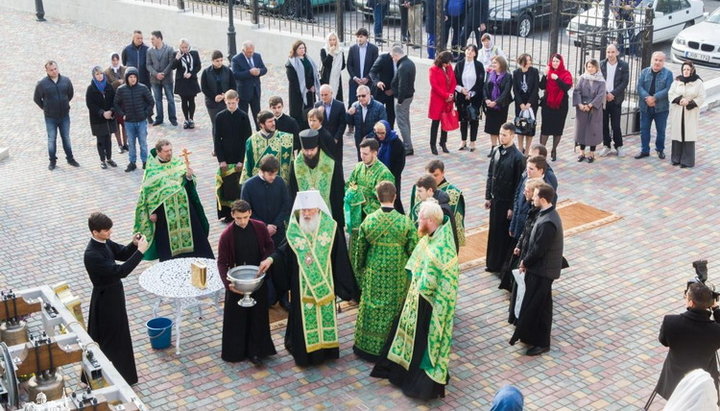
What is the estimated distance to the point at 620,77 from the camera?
1620 centimetres

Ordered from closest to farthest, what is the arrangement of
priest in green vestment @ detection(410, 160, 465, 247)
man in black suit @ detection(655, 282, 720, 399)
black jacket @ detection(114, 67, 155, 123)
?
1. man in black suit @ detection(655, 282, 720, 399)
2. priest in green vestment @ detection(410, 160, 465, 247)
3. black jacket @ detection(114, 67, 155, 123)

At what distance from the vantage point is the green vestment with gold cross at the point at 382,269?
32.0ft

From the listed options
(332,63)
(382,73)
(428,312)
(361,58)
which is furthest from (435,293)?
(332,63)

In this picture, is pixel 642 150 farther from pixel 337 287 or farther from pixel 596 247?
pixel 337 287

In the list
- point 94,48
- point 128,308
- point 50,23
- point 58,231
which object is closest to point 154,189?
point 128,308

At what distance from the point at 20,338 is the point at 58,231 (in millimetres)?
6109

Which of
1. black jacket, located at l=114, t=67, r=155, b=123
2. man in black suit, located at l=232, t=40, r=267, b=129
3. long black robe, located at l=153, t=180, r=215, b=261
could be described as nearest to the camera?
long black robe, located at l=153, t=180, r=215, b=261

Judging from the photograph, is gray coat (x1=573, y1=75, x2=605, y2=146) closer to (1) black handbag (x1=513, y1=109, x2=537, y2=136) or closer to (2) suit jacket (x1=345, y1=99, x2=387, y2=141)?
(1) black handbag (x1=513, y1=109, x2=537, y2=136)

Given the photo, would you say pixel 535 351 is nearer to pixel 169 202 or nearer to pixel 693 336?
pixel 693 336

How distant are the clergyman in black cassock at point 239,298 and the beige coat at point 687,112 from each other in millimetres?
8186

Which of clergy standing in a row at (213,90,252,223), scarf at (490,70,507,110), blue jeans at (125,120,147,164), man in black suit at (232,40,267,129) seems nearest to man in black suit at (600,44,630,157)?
scarf at (490,70,507,110)

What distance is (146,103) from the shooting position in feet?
52.6

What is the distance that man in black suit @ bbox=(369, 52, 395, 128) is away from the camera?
56.3ft

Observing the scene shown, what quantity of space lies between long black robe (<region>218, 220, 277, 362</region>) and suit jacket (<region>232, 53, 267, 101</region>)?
8108 mm
